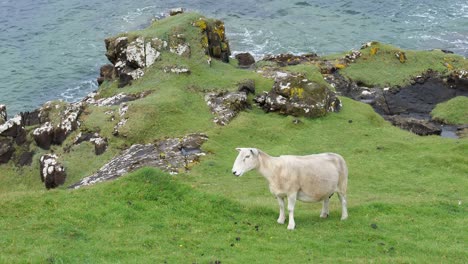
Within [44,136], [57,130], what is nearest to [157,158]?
[57,130]

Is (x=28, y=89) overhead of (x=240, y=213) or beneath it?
beneath

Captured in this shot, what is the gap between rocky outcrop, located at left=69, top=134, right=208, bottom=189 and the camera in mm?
35147

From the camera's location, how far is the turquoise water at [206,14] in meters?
71.6

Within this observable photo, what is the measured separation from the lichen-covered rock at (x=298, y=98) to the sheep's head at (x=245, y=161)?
22799 mm

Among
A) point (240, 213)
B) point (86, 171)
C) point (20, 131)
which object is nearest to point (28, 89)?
point (20, 131)

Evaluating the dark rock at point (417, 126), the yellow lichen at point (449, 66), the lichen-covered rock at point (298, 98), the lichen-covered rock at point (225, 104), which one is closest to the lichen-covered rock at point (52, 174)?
the lichen-covered rock at point (225, 104)

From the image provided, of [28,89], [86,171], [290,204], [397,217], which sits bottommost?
[28,89]

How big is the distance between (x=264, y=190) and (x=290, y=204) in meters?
9.28

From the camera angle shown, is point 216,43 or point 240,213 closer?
point 240,213

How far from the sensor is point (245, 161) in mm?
22297

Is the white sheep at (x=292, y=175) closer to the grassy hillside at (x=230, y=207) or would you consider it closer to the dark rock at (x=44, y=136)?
the grassy hillside at (x=230, y=207)

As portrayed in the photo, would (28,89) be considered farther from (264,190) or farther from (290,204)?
(290,204)

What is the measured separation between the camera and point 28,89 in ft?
225

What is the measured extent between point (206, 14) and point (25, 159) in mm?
49133
